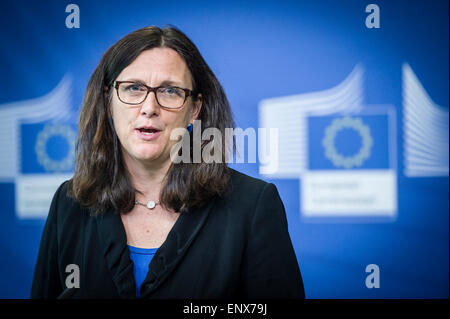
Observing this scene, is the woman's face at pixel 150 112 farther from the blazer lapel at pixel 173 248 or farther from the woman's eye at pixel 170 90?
the blazer lapel at pixel 173 248

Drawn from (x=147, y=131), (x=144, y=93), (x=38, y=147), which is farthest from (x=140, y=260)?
(x=38, y=147)

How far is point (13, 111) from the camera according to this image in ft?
7.63

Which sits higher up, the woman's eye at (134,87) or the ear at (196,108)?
the woman's eye at (134,87)

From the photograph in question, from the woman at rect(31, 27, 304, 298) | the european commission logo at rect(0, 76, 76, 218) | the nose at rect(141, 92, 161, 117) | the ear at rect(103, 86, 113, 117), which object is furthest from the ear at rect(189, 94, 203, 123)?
the european commission logo at rect(0, 76, 76, 218)

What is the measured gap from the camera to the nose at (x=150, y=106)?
1.10m

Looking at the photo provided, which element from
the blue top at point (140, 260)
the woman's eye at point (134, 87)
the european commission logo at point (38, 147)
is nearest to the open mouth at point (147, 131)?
the woman's eye at point (134, 87)

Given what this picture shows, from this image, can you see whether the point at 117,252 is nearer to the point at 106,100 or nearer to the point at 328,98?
the point at 106,100

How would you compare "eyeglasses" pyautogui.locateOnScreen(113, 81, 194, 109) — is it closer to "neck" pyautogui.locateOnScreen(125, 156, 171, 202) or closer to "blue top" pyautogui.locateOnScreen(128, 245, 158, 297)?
"neck" pyautogui.locateOnScreen(125, 156, 171, 202)

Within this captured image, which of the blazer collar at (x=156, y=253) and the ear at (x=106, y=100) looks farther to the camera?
the ear at (x=106, y=100)

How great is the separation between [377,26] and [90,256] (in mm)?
2037

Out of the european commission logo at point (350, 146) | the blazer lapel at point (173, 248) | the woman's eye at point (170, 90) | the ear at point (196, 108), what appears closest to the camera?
the blazer lapel at point (173, 248)

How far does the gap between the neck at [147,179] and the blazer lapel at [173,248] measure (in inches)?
5.8

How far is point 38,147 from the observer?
2.31 m

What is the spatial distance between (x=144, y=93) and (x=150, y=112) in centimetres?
7
